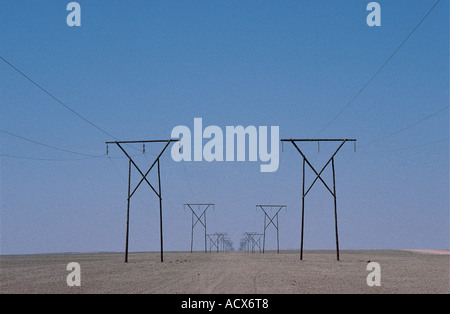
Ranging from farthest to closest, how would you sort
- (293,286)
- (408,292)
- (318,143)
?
(318,143) → (293,286) → (408,292)

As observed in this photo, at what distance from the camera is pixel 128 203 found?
4125 centimetres

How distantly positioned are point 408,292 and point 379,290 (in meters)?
0.95
